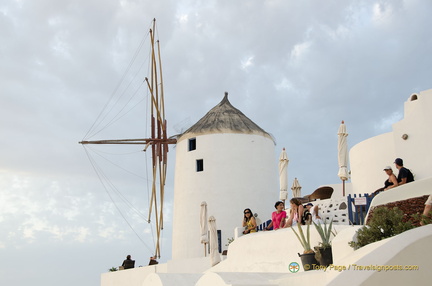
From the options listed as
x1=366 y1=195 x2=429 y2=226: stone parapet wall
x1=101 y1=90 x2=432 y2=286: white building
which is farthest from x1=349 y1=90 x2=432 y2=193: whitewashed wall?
x1=366 y1=195 x2=429 y2=226: stone parapet wall

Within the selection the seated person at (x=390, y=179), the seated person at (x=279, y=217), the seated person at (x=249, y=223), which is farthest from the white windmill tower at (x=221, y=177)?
the seated person at (x=390, y=179)

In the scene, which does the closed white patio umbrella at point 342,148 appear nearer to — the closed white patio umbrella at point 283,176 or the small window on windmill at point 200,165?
the closed white patio umbrella at point 283,176

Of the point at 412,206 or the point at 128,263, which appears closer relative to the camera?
the point at 412,206

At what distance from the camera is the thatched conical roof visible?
24.5 meters

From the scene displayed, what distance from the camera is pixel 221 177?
23.6 meters

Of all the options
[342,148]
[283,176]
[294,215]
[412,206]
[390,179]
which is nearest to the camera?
[412,206]

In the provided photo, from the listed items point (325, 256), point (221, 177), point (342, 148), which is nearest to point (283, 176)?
point (342, 148)

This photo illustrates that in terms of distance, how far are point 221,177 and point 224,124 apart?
2.58 metres

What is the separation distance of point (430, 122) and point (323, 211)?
3506 millimetres

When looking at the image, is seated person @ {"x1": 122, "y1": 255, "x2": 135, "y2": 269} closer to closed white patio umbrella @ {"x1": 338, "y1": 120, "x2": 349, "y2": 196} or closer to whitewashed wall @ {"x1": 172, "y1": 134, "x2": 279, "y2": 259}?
whitewashed wall @ {"x1": 172, "y1": 134, "x2": 279, "y2": 259}

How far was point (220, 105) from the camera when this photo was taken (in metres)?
26.7

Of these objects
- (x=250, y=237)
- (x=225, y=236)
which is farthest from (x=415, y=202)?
(x=225, y=236)

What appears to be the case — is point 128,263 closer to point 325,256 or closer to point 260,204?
point 260,204

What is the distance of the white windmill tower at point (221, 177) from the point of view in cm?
2320
